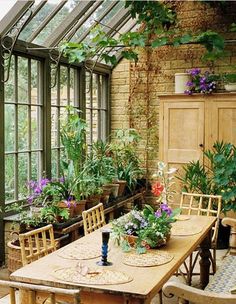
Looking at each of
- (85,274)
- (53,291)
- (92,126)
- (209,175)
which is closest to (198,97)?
(209,175)

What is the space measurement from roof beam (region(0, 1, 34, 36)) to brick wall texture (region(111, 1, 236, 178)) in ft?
9.92

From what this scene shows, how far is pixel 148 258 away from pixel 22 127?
302cm

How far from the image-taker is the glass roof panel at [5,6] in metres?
5.18

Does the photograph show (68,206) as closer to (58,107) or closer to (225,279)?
(58,107)

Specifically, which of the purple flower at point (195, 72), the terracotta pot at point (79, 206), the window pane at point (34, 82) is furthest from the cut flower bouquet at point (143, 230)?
the purple flower at point (195, 72)

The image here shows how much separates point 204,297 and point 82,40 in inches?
188

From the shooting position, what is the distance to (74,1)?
20.1ft

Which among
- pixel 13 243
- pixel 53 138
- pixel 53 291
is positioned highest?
pixel 53 138

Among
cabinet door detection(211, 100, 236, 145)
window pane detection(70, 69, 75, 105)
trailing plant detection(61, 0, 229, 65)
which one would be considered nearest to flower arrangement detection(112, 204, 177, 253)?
trailing plant detection(61, 0, 229, 65)

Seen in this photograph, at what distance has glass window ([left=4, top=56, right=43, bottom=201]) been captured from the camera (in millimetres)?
5586

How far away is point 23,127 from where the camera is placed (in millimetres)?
5848

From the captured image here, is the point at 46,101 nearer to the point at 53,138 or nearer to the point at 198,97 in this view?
the point at 53,138

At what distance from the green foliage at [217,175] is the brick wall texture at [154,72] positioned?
4.14 feet

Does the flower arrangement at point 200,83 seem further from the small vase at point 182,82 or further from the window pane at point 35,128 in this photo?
the window pane at point 35,128
